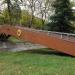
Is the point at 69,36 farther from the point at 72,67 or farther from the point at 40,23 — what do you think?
the point at 40,23

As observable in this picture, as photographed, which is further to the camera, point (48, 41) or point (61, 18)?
point (61, 18)

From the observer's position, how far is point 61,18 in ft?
97.2

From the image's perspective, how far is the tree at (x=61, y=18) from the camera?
29578mm

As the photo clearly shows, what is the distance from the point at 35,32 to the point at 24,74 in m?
12.5

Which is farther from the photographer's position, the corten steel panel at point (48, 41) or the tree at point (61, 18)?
the tree at point (61, 18)

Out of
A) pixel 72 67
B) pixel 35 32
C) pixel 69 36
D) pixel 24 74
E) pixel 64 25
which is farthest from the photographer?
pixel 64 25

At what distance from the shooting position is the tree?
1164 inches

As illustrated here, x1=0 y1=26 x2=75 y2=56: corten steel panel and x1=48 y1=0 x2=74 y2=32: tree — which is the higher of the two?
x1=48 y1=0 x2=74 y2=32: tree

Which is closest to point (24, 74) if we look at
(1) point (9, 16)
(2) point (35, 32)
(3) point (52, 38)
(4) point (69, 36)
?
(4) point (69, 36)

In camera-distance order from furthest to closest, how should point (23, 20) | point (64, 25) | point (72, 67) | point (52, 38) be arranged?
point (23, 20)
point (64, 25)
point (52, 38)
point (72, 67)

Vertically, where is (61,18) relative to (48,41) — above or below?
above

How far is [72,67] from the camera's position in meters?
13.1

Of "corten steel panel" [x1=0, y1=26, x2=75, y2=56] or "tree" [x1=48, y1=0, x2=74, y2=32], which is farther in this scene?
"tree" [x1=48, y1=0, x2=74, y2=32]

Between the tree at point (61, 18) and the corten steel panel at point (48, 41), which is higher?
the tree at point (61, 18)
